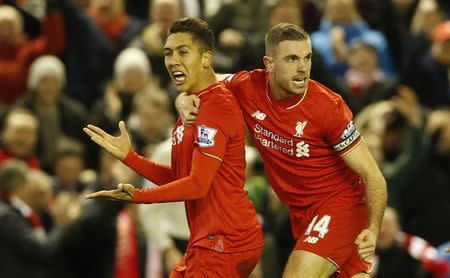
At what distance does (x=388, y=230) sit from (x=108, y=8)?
3.98m

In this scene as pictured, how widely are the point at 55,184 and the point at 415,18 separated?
391 centimetres

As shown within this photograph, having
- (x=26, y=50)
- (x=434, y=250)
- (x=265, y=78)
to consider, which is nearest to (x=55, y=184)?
(x=26, y=50)

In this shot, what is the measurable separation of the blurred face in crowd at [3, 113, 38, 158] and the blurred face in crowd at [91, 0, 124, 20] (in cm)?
179

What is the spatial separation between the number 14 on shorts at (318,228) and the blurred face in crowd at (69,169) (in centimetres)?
413

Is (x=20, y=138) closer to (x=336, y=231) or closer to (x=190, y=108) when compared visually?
(x=190, y=108)

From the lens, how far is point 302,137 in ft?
22.6

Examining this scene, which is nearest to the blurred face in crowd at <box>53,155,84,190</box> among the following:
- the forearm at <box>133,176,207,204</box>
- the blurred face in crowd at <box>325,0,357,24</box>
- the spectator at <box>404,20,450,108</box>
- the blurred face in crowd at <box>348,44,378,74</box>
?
the blurred face in crowd at <box>348,44,378,74</box>

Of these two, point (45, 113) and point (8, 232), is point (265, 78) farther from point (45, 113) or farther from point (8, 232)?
point (45, 113)

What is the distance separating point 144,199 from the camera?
6.49m

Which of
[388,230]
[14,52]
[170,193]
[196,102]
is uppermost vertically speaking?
[196,102]

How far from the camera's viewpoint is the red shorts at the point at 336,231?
6918mm

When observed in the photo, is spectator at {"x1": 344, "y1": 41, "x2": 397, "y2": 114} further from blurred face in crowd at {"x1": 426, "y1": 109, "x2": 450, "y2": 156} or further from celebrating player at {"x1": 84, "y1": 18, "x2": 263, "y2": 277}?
celebrating player at {"x1": 84, "y1": 18, "x2": 263, "y2": 277}

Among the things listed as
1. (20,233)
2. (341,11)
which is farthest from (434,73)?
(20,233)

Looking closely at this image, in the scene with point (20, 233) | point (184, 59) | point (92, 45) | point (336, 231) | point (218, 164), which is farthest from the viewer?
point (92, 45)
